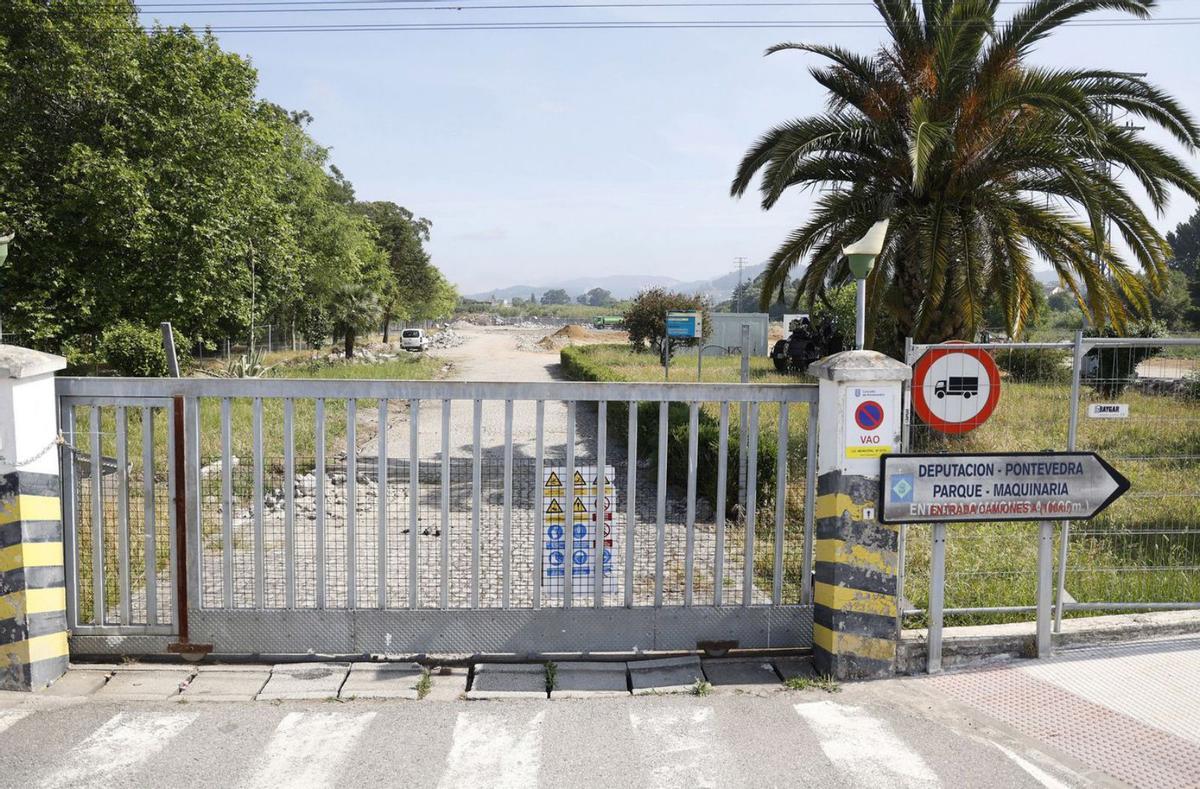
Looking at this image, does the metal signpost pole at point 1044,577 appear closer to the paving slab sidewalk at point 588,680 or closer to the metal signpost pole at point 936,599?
the metal signpost pole at point 936,599

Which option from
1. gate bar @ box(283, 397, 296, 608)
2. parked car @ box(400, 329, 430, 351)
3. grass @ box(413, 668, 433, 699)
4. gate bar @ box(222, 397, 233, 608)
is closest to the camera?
grass @ box(413, 668, 433, 699)

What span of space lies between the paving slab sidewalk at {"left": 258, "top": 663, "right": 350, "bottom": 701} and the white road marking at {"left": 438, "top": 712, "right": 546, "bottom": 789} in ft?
2.68

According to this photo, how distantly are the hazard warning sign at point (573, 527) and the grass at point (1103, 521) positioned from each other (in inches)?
74.6

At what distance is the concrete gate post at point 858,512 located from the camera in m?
4.71

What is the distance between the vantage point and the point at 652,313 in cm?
4044

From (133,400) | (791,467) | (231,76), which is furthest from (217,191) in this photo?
(133,400)

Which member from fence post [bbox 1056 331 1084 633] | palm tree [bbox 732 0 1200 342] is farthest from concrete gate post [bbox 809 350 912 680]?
palm tree [bbox 732 0 1200 342]

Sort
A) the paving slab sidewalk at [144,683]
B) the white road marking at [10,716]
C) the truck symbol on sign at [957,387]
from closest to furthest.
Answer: the white road marking at [10,716]
the paving slab sidewalk at [144,683]
the truck symbol on sign at [957,387]

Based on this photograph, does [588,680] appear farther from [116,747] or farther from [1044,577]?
[1044,577]

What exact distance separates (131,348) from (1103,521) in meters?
19.4

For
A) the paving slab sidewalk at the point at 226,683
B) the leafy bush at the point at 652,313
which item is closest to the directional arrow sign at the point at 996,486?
the paving slab sidewalk at the point at 226,683

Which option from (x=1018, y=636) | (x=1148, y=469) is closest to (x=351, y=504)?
(x=1018, y=636)

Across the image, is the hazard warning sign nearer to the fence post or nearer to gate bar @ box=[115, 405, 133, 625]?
gate bar @ box=[115, 405, 133, 625]

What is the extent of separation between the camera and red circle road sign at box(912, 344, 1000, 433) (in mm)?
4965
